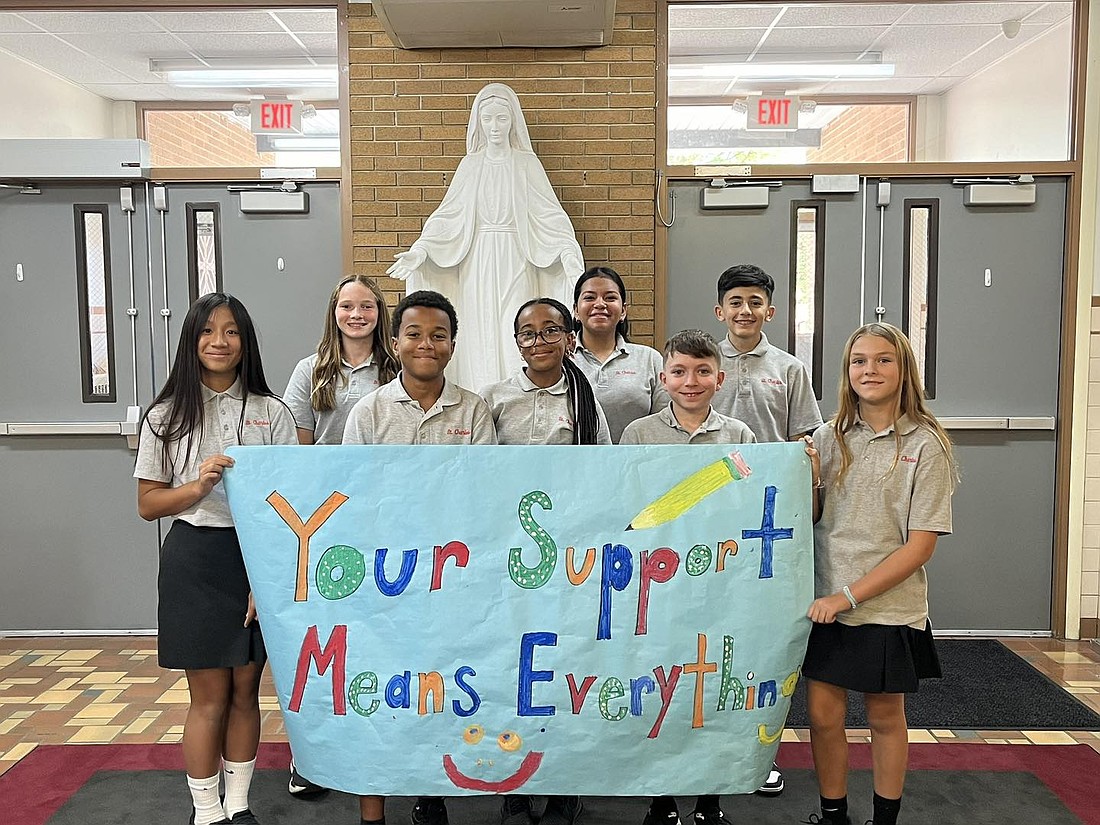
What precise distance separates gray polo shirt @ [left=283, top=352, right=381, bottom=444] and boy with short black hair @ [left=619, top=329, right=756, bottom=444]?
864mm

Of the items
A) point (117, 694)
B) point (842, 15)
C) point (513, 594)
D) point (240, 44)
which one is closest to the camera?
point (513, 594)

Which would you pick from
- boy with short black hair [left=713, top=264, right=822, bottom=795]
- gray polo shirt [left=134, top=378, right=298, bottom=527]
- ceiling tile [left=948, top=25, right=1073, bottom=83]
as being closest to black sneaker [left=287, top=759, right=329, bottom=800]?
gray polo shirt [left=134, top=378, right=298, bottom=527]

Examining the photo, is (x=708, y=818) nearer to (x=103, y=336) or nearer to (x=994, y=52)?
(x=103, y=336)

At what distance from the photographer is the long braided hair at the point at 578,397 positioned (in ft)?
8.19

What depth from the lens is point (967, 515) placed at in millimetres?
4500

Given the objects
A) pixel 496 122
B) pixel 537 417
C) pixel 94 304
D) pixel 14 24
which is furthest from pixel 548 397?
pixel 14 24

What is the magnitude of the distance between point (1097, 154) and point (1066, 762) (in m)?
2.75

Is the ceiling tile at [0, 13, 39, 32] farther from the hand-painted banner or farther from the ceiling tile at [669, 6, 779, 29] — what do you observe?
the hand-painted banner

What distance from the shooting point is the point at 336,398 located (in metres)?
2.85

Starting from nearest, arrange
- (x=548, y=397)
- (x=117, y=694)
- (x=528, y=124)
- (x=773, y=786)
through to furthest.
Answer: (x=548, y=397) → (x=773, y=786) → (x=117, y=694) → (x=528, y=124)

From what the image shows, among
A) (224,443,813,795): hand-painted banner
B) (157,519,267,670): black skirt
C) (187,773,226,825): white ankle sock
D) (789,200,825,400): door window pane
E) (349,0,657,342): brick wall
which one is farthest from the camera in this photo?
(789,200,825,400): door window pane

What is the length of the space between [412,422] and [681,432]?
0.70 metres

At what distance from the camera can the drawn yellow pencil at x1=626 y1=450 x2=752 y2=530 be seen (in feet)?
7.32

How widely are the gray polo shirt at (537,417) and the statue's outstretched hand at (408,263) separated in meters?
1.37
